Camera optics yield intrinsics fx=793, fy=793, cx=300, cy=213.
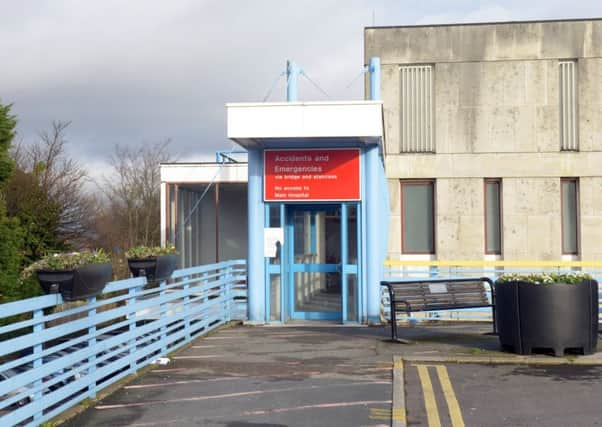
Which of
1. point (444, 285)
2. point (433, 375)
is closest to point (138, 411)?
point (433, 375)

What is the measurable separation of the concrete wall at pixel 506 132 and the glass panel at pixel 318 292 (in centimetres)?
886

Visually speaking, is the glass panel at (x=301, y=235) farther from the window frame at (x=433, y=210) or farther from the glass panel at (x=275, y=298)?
the window frame at (x=433, y=210)

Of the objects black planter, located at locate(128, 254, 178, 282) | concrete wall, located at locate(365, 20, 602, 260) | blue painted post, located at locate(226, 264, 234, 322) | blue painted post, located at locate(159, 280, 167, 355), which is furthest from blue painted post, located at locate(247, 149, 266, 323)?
concrete wall, located at locate(365, 20, 602, 260)

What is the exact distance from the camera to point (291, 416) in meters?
7.06

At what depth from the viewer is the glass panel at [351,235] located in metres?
13.9

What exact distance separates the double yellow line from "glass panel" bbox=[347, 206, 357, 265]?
455 centimetres

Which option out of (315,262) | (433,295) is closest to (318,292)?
(315,262)

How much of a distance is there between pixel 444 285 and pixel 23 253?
67.5ft

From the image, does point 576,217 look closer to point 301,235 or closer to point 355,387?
point 301,235

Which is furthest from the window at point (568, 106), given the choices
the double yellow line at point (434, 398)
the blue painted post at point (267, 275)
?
the double yellow line at point (434, 398)

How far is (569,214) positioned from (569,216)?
6 centimetres

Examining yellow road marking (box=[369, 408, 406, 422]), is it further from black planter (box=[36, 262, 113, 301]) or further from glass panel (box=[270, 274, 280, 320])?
glass panel (box=[270, 274, 280, 320])

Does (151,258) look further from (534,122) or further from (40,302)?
(534,122)

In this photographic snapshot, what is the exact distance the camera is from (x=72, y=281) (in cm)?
715
